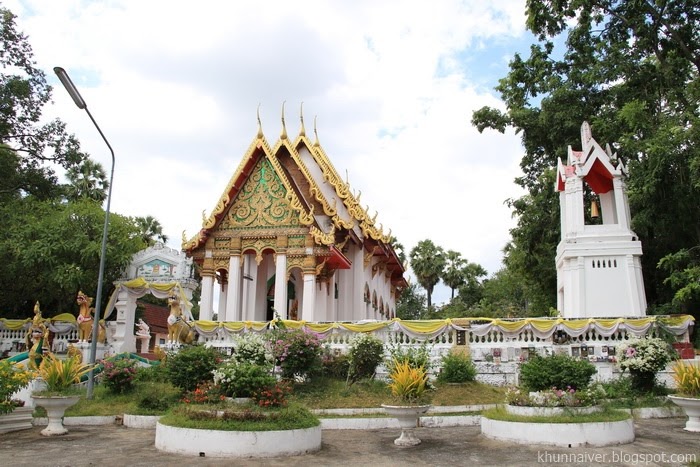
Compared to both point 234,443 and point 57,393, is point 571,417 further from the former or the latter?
point 57,393

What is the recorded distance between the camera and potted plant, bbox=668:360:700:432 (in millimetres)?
10227

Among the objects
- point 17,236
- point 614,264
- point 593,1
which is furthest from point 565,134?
point 17,236

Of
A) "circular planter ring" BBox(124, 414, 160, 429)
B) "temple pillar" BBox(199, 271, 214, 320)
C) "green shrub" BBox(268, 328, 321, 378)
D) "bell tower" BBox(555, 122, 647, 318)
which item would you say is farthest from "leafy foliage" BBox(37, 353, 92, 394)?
"bell tower" BBox(555, 122, 647, 318)

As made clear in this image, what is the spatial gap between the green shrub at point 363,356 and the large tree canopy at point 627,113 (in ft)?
29.8

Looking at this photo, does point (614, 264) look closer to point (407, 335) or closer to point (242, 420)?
point (407, 335)

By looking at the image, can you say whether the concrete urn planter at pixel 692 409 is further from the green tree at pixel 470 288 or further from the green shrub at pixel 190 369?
the green tree at pixel 470 288

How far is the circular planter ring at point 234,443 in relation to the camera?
329 inches

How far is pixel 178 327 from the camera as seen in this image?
679 inches

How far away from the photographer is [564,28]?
21.5 metres

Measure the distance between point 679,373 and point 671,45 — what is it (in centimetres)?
1394

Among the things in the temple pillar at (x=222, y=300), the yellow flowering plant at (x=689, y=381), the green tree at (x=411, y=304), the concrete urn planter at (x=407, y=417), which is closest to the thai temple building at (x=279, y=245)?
the temple pillar at (x=222, y=300)

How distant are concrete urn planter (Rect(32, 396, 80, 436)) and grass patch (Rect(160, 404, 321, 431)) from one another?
257 cm

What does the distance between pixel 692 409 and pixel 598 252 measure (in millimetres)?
7827

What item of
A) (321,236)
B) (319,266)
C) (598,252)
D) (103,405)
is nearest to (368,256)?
(319,266)
